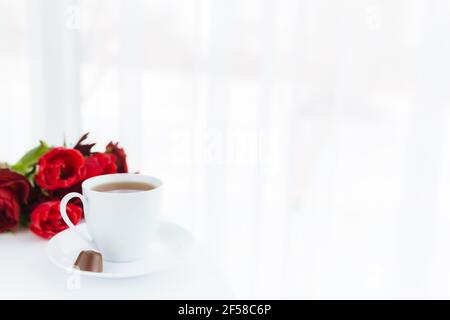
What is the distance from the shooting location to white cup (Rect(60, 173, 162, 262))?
21.4 inches

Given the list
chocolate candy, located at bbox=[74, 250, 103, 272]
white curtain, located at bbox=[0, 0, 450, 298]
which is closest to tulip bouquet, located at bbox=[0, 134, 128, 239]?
chocolate candy, located at bbox=[74, 250, 103, 272]

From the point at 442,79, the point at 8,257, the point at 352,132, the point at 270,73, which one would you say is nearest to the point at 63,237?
the point at 8,257

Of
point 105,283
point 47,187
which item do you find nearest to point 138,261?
point 105,283

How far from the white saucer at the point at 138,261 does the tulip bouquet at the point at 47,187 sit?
0.03 m

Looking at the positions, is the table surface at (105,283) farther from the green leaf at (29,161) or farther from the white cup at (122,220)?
the green leaf at (29,161)

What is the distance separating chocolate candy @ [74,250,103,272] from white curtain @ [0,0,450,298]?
1.78 feet

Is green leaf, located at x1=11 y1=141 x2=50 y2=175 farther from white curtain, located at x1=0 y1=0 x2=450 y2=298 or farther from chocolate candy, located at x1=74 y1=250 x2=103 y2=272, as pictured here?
white curtain, located at x1=0 y1=0 x2=450 y2=298

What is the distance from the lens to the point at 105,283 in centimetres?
54

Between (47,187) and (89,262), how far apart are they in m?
0.17

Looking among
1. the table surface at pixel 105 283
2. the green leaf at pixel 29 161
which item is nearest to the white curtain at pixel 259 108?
the green leaf at pixel 29 161

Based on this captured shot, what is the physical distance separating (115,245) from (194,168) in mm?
588

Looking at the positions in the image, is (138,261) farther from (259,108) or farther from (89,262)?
(259,108)
